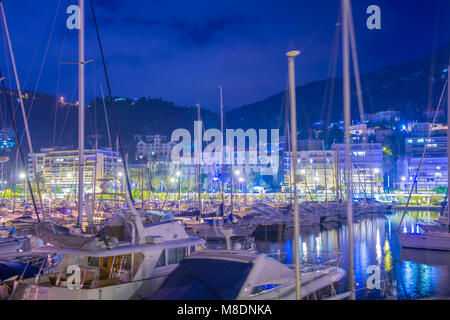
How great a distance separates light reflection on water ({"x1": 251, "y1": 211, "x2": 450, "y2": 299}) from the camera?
17.0 meters

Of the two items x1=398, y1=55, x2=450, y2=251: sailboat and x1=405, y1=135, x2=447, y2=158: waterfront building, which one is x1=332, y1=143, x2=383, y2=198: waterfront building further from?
x1=398, y1=55, x2=450, y2=251: sailboat

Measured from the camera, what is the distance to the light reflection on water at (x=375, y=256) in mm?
16969

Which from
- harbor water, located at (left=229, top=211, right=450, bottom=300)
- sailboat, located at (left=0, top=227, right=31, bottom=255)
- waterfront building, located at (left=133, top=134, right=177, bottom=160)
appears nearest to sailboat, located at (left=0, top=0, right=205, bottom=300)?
harbor water, located at (left=229, top=211, right=450, bottom=300)

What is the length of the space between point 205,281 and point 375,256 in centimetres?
2017

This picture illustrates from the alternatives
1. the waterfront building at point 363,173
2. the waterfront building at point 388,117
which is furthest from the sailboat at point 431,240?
the waterfront building at point 388,117

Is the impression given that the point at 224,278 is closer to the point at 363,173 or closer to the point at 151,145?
the point at 363,173

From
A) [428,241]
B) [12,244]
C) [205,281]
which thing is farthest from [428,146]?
[205,281]

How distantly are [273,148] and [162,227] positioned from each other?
5280 inches

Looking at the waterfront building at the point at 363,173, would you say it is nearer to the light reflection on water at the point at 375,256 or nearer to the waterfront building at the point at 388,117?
the light reflection on water at the point at 375,256

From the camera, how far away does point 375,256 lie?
25.0 m

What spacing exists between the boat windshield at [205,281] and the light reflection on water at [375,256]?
20.0ft

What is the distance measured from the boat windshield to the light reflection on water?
6.10m
